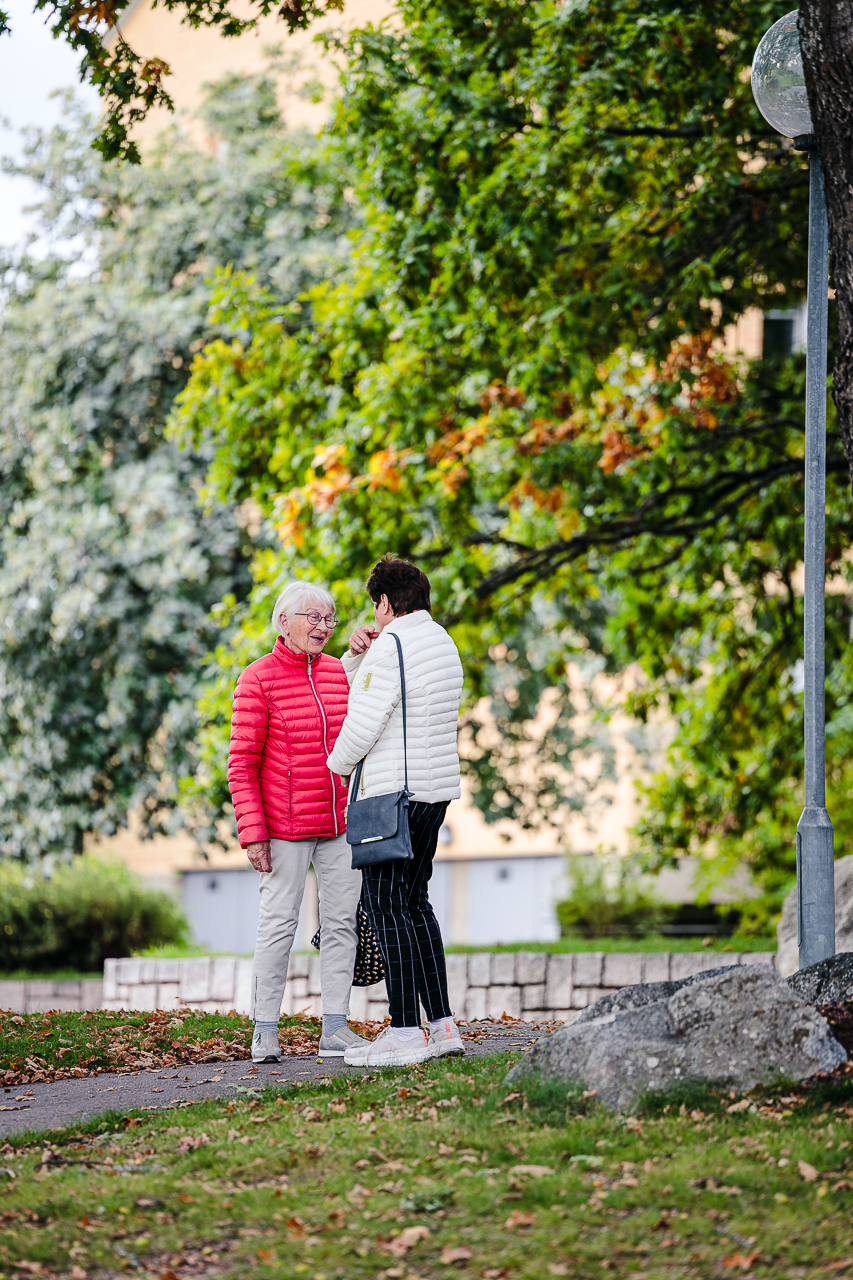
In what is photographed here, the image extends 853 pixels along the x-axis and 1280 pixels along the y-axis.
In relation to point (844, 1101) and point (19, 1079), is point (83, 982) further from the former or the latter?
point (844, 1101)

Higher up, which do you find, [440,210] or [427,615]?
[440,210]

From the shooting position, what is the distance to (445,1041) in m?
5.51

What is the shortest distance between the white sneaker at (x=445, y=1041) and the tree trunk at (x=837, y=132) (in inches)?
105

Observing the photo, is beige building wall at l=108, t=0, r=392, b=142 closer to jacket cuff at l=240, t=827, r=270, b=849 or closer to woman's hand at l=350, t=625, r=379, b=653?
A: woman's hand at l=350, t=625, r=379, b=653

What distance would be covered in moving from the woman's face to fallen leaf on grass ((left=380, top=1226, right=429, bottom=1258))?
2740 millimetres

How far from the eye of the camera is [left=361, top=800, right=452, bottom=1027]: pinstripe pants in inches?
207

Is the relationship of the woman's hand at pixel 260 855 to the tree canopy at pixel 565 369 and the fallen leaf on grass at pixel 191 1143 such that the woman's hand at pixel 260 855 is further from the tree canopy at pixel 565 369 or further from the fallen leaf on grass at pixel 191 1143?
the tree canopy at pixel 565 369

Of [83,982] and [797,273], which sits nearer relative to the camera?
[797,273]

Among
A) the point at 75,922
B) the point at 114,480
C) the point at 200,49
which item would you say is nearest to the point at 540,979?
the point at 75,922

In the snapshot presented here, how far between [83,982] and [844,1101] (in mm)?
10395

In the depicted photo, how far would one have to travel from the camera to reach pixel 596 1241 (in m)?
3.45

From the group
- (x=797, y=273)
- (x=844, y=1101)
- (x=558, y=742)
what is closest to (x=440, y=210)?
(x=797, y=273)

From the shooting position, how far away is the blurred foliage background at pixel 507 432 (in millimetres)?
9461

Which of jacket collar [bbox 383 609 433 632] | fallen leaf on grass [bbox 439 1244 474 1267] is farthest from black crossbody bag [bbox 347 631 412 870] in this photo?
fallen leaf on grass [bbox 439 1244 474 1267]
